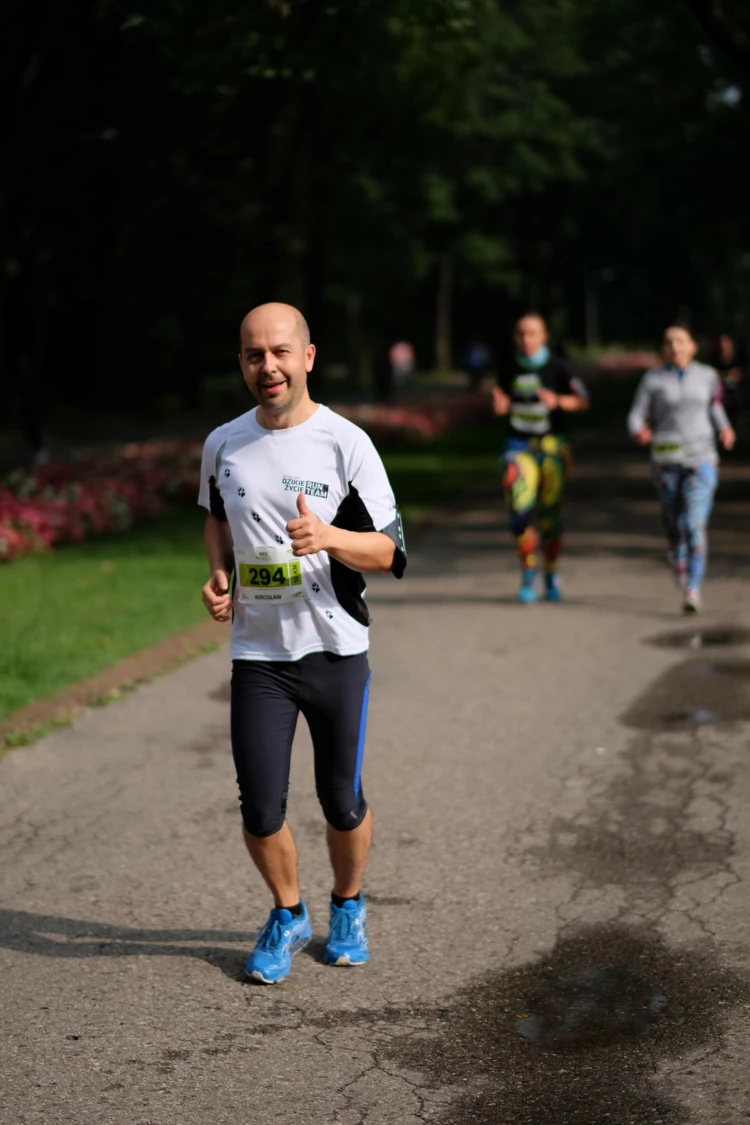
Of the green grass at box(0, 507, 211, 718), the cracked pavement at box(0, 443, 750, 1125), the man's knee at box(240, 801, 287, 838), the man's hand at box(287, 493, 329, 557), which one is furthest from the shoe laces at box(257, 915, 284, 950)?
the green grass at box(0, 507, 211, 718)

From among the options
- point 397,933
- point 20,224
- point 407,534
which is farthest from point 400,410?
point 397,933

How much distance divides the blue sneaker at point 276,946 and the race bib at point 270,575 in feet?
3.16

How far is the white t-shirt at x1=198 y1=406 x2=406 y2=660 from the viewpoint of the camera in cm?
475

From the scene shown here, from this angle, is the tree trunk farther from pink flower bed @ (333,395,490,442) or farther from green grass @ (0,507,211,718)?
green grass @ (0,507,211,718)

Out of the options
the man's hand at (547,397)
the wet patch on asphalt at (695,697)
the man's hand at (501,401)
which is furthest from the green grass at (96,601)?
the wet patch on asphalt at (695,697)

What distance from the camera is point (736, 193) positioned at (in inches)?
1495

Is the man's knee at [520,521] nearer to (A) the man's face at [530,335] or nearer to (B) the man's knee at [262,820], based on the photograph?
(A) the man's face at [530,335]

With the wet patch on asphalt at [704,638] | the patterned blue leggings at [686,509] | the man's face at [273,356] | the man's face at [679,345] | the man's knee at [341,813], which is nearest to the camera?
the man's face at [273,356]

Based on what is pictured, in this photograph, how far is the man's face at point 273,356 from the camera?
183 inches

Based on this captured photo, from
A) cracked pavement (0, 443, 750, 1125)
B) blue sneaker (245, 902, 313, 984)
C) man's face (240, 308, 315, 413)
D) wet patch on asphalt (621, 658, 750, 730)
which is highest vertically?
man's face (240, 308, 315, 413)

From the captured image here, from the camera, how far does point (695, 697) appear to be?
9.01 metres

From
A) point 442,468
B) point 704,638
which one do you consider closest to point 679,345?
point 704,638

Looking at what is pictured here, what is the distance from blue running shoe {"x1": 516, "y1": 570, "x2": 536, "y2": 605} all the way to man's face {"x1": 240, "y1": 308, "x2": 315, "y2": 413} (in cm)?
806

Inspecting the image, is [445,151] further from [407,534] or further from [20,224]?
[407,534]
